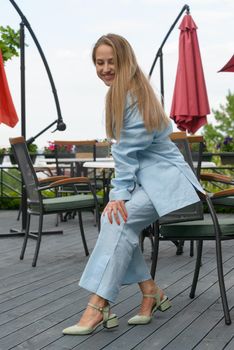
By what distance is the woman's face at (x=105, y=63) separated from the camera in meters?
3.21

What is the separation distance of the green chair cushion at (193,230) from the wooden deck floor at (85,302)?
407 mm

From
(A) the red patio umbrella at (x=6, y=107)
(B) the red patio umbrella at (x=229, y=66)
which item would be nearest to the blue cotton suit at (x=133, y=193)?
(A) the red patio umbrella at (x=6, y=107)

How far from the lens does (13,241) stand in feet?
22.3

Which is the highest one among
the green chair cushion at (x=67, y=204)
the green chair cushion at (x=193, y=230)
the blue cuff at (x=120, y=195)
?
the blue cuff at (x=120, y=195)

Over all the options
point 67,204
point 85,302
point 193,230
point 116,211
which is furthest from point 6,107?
point 116,211

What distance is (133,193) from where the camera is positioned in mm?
3266

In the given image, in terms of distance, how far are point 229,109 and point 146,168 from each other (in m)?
59.9

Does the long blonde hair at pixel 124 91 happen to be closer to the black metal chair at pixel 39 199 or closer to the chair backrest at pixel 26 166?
the black metal chair at pixel 39 199

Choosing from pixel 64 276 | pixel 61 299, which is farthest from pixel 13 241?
pixel 61 299

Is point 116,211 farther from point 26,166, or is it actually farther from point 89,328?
point 26,166

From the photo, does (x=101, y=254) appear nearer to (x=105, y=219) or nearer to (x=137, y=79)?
(x=105, y=219)

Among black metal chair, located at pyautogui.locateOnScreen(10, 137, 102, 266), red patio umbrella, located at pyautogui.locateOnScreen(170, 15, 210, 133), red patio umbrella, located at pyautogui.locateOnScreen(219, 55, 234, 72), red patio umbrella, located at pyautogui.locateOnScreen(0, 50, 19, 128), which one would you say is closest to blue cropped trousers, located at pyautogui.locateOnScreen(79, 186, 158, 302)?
black metal chair, located at pyautogui.locateOnScreen(10, 137, 102, 266)

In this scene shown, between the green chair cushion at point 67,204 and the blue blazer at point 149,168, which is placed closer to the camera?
the blue blazer at point 149,168

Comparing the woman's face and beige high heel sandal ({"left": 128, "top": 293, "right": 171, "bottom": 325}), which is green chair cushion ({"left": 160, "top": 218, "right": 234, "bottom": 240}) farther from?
the woman's face
